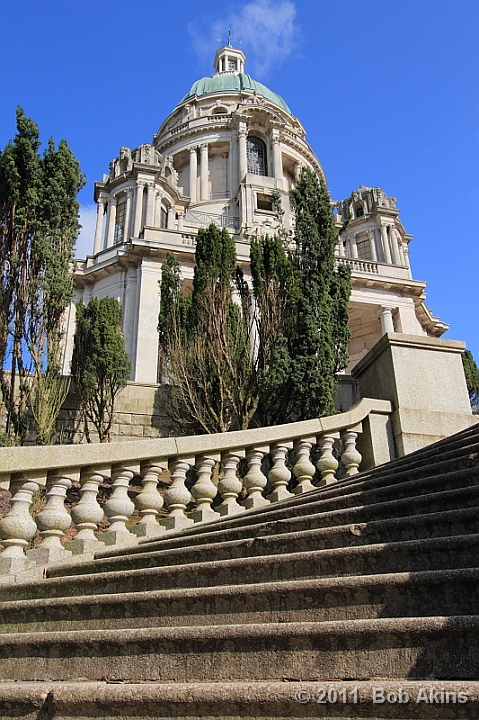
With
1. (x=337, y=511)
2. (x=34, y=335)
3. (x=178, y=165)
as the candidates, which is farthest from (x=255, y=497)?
(x=178, y=165)

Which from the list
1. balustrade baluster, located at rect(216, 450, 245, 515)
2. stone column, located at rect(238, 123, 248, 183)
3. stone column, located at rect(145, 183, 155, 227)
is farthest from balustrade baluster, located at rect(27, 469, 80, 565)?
stone column, located at rect(238, 123, 248, 183)

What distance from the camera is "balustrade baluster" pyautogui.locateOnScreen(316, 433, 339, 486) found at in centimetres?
682

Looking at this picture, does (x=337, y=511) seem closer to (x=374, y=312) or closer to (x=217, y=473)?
(x=217, y=473)

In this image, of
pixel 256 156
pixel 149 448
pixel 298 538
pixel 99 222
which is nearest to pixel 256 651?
pixel 298 538

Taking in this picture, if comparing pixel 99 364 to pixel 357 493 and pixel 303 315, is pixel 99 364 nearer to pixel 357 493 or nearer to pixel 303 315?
pixel 303 315

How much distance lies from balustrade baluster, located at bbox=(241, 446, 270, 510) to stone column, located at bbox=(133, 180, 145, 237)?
26317mm

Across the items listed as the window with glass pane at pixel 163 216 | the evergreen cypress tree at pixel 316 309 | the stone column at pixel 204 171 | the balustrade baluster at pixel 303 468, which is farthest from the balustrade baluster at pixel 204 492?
the stone column at pixel 204 171

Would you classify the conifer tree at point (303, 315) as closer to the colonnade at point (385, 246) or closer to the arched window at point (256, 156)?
the colonnade at point (385, 246)

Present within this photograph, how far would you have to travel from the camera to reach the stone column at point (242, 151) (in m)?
39.5

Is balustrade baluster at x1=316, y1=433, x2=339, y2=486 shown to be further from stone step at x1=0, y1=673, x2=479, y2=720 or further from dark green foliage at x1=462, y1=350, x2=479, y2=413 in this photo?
dark green foliage at x1=462, y1=350, x2=479, y2=413

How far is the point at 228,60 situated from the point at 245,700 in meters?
63.7

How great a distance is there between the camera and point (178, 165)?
4459cm

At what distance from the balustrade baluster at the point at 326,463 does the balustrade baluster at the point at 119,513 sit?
8.05ft

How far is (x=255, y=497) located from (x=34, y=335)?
6485mm
